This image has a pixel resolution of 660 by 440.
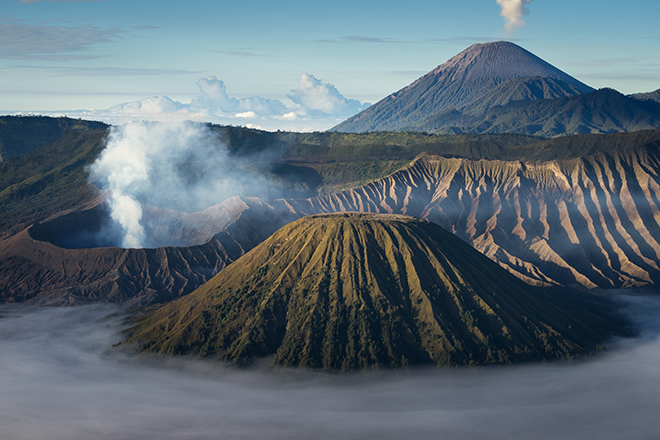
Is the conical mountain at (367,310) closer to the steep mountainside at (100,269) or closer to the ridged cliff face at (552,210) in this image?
the steep mountainside at (100,269)

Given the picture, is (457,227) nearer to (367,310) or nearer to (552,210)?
(552,210)

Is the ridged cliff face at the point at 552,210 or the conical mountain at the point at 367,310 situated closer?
the conical mountain at the point at 367,310

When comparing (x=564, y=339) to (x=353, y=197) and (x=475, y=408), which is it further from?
(x=353, y=197)

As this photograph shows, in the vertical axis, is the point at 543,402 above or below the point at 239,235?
below

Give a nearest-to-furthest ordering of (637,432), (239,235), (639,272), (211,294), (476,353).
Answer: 1. (637,432)
2. (476,353)
3. (211,294)
4. (639,272)
5. (239,235)

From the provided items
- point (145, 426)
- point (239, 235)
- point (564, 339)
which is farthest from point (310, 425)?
point (239, 235)

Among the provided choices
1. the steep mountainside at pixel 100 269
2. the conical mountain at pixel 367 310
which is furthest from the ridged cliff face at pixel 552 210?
the steep mountainside at pixel 100 269

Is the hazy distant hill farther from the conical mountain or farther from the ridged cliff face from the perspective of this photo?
the conical mountain
